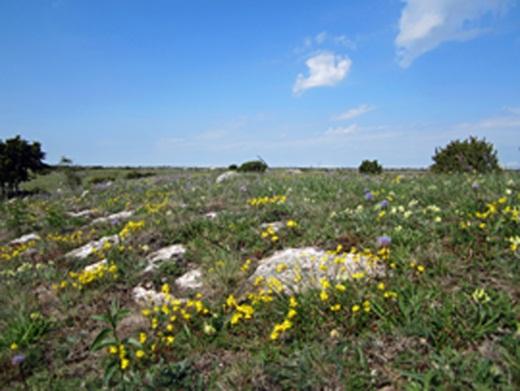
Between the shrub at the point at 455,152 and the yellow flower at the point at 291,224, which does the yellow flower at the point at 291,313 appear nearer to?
the yellow flower at the point at 291,224

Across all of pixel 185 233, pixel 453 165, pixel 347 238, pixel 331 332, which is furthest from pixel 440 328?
pixel 453 165

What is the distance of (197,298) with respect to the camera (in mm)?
3934

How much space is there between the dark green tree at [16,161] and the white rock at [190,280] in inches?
1558

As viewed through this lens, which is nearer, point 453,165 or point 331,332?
point 331,332

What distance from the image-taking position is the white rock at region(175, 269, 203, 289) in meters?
4.31

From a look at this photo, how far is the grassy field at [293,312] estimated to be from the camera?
2455mm

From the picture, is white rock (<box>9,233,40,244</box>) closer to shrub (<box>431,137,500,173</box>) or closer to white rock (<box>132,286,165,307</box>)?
white rock (<box>132,286,165,307</box>)

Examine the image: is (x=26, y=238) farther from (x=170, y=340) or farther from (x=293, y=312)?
(x=293, y=312)

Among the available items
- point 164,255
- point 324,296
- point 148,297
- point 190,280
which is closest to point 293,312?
point 324,296

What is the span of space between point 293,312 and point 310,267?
1.12 meters

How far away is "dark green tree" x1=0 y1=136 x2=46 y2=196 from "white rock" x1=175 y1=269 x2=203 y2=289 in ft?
130

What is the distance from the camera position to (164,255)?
5258 millimetres

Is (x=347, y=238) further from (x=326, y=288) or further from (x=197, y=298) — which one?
(x=197, y=298)

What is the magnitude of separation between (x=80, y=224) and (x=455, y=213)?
27.4ft
